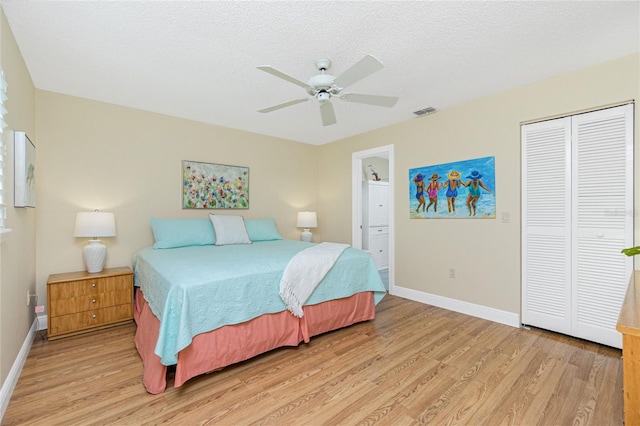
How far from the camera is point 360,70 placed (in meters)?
1.91

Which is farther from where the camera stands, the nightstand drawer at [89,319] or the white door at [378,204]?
the white door at [378,204]

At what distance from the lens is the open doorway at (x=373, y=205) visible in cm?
439

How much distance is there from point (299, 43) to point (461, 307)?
3113 mm

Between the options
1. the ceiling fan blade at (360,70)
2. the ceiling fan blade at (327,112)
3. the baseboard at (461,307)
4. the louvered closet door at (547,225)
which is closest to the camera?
the ceiling fan blade at (360,70)

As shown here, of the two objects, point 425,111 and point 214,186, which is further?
point 214,186

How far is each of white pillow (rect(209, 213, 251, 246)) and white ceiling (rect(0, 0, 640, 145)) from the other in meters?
1.45

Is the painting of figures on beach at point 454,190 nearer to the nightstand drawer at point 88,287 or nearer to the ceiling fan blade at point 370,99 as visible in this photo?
the ceiling fan blade at point 370,99

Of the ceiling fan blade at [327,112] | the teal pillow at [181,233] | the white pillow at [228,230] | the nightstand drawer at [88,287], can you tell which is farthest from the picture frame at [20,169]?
the ceiling fan blade at [327,112]

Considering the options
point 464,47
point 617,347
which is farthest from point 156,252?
point 617,347

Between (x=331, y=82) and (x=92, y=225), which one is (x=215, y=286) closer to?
(x=331, y=82)

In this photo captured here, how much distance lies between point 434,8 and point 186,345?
2522 millimetres

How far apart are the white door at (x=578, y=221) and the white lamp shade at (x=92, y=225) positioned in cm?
410

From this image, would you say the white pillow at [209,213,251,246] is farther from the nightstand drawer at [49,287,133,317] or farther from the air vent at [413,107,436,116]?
the air vent at [413,107,436,116]

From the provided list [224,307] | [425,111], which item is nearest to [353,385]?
[224,307]
